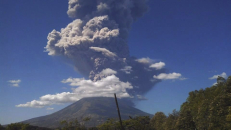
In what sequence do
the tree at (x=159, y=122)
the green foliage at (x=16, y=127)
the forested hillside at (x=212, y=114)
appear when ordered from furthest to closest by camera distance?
the green foliage at (x=16, y=127), the tree at (x=159, y=122), the forested hillside at (x=212, y=114)

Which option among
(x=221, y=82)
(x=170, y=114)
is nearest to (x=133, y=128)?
(x=170, y=114)

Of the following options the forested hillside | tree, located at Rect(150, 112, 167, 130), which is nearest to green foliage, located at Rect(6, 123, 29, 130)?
tree, located at Rect(150, 112, 167, 130)

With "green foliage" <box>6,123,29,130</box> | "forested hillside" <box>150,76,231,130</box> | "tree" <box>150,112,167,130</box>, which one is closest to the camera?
"forested hillside" <box>150,76,231,130</box>

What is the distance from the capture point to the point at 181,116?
70062 mm

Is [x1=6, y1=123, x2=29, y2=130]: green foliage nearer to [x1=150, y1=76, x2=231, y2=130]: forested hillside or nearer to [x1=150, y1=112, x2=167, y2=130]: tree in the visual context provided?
[x1=150, y1=112, x2=167, y2=130]: tree

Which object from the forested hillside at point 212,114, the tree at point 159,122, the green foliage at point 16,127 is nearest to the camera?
the forested hillside at point 212,114

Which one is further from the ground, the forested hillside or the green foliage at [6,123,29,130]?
the green foliage at [6,123,29,130]

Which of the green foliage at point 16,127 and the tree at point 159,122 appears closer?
the tree at point 159,122

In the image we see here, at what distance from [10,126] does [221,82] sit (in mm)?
97750

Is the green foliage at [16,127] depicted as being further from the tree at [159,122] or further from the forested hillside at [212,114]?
the forested hillside at [212,114]

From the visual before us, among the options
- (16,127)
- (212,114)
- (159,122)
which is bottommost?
(159,122)

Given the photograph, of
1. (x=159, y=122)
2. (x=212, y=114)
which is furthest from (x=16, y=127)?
(x=212, y=114)

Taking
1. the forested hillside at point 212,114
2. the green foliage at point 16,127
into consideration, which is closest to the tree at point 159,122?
the forested hillside at point 212,114

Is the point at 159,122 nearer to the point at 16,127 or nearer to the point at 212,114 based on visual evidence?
the point at 212,114
